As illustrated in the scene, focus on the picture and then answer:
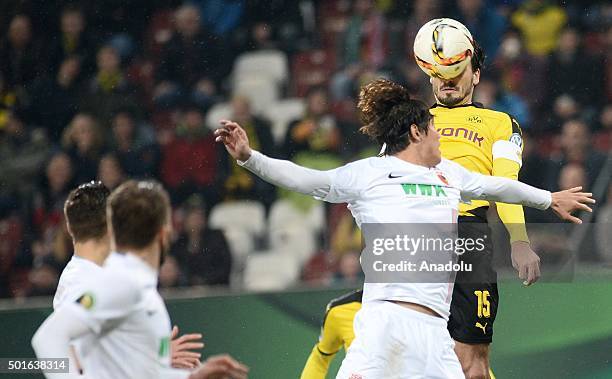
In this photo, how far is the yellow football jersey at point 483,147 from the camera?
5.41 meters

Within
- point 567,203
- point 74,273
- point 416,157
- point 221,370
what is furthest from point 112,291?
point 567,203

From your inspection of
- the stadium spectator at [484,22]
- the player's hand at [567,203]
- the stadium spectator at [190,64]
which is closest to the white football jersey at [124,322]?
the player's hand at [567,203]

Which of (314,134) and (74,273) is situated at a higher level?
(314,134)

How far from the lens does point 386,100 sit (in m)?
4.80

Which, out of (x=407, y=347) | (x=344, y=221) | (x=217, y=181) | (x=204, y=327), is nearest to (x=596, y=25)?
(x=344, y=221)

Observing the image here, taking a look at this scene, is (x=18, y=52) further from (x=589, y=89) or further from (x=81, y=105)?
(x=589, y=89)

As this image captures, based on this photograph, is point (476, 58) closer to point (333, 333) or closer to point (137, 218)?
point (333, 333)

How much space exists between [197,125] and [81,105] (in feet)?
3.57

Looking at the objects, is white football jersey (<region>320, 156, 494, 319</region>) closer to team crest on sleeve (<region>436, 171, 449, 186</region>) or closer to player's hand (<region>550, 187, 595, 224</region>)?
team crest on sleeve (<region>436, 171, 449, 186</region>)

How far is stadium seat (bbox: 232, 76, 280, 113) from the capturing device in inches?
385

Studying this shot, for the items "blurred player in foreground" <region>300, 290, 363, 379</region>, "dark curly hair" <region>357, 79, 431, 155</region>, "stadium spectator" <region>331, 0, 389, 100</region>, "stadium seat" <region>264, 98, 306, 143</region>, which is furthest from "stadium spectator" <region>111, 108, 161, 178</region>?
"dark curly hair" <region>357, 79, 431, 155</region>

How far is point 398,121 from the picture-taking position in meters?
4.70

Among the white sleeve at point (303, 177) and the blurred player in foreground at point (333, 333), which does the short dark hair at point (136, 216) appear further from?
the blurred player in foreground at point (333, 333)

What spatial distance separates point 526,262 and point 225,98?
503 centimetres
